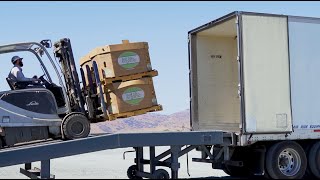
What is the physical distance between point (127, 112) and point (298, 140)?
3766 mm

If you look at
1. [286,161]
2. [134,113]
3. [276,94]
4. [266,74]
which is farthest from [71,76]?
[286,161]

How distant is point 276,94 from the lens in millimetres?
10031

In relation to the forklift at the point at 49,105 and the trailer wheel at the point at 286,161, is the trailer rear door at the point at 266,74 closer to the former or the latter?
the trailer wheel at the point at 286,161

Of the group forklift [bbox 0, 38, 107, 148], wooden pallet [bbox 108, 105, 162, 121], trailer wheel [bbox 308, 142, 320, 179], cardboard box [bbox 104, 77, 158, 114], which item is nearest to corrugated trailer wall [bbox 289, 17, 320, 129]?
trailer wheel [bbox 308, 142, 320, 179]

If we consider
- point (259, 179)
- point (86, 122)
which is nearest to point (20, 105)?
point (86, 122)

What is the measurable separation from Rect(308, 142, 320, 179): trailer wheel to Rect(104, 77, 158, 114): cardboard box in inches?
143

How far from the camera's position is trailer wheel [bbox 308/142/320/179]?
10.5 metres

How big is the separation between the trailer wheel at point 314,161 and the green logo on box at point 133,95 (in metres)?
3.86

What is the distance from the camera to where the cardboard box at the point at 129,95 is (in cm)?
977

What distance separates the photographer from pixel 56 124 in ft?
31.3

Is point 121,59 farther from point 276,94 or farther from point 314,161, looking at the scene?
point 314,161

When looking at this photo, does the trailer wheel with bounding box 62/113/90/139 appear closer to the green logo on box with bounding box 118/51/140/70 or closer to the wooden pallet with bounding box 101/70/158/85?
the wooden pallet with bounding box 101/70/158/85

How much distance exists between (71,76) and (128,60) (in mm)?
1209

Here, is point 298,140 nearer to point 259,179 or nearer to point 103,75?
point 259,179
